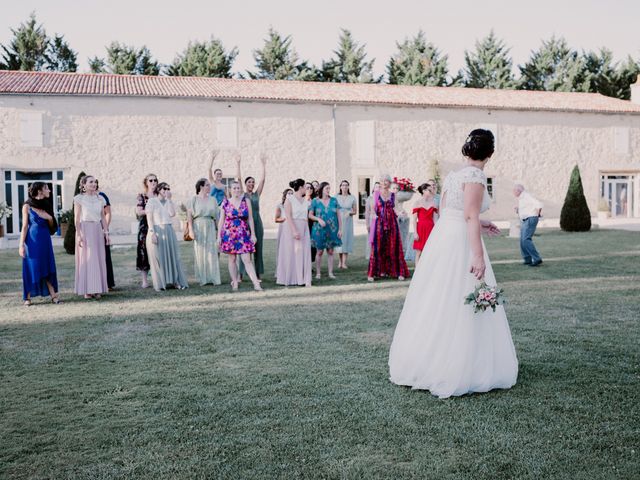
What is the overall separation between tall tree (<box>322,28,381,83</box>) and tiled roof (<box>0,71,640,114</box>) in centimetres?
1362

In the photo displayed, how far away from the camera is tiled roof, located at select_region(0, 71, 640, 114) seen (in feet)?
87.6

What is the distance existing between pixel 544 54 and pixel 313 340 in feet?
159

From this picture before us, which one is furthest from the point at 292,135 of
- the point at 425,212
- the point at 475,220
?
the point at 475,220

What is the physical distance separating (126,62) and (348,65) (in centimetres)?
1612

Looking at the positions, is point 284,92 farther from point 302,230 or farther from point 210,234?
point 302,230

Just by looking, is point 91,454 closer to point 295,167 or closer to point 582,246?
point 582,246

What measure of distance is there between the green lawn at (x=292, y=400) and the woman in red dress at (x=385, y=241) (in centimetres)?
285

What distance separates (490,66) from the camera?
47688mm

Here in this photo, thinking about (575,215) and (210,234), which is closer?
(210,234)

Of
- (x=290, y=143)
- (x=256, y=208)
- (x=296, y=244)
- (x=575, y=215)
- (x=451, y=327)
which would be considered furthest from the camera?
(x=290, y=143)

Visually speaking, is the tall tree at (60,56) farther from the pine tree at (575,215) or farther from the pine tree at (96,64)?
the pine tree at (575,215)

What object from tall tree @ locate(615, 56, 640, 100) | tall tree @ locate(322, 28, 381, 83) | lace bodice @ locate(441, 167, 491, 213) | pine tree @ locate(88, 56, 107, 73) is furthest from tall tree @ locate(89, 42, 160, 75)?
lace bodice @ locate(441, 167, 491, 213)

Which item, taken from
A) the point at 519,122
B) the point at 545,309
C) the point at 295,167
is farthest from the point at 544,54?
the point at 545,309

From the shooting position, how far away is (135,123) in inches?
1048
